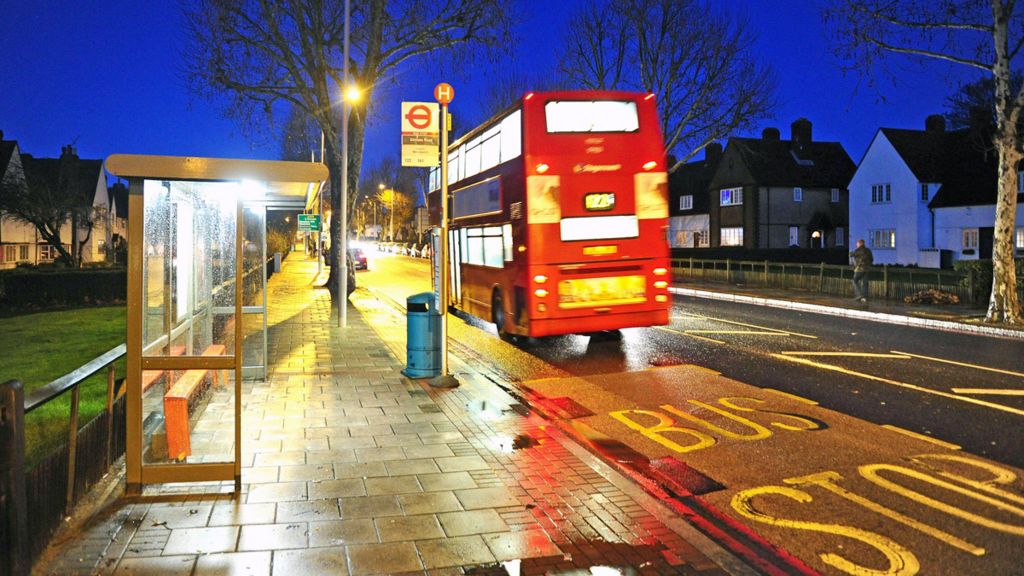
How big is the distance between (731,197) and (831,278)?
32.1m

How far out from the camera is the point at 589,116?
42.0ft

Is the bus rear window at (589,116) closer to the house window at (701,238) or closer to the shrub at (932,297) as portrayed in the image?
the shrub at (932,297)

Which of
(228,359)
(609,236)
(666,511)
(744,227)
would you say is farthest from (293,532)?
(744,227)

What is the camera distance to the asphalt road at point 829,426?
5.20 metres

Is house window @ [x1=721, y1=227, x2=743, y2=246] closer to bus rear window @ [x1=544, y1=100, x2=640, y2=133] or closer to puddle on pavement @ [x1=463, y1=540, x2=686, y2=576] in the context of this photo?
bus rear window @ [x1=544, y1=100, x2=640, y2=133]

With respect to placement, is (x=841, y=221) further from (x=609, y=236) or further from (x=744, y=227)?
(x=609, y=236)

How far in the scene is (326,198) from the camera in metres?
52.0

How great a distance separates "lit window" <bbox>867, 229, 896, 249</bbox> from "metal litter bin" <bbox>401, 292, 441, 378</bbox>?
41823 mm

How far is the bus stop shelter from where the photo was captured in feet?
18.3

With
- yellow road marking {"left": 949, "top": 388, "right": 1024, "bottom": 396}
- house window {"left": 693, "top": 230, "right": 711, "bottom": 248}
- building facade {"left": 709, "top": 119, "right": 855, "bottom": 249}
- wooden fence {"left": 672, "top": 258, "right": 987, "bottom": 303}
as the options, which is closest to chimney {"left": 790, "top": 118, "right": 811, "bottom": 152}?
building facade {"left": 709, "top": 119, "right": 855, "bottom": 249}

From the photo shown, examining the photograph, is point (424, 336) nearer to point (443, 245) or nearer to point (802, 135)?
point (443, 245)

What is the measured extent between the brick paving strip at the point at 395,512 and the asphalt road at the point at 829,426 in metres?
0.88

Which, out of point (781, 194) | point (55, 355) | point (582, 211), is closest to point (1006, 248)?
point (582, 211)

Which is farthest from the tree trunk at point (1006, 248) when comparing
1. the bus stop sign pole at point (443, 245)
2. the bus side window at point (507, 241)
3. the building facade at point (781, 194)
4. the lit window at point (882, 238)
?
the building facade at point (781, 194)
